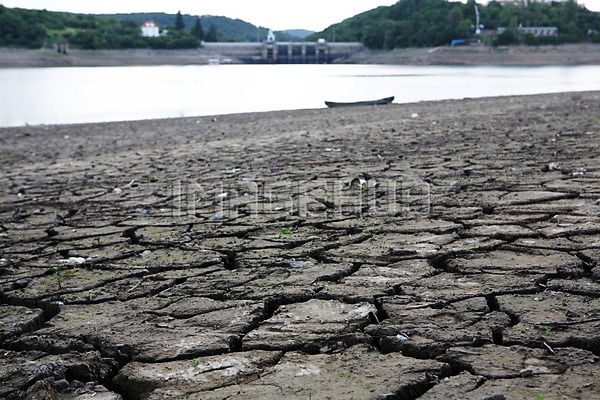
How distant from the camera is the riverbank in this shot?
2416 inches

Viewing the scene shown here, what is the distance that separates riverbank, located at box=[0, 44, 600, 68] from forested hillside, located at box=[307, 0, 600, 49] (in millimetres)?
3171

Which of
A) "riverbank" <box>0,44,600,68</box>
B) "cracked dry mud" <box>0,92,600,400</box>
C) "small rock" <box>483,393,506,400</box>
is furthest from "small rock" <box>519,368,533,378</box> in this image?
"riverbank" <box>0,44,600,68</box>

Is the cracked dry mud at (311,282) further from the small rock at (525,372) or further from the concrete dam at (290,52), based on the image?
the concrete dam at (290,52)

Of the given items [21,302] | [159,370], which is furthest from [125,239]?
[159,370]

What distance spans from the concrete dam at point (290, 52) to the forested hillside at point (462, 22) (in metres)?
3.79

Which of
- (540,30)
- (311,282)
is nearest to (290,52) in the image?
(540,30)

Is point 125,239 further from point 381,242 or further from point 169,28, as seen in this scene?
point 169,28

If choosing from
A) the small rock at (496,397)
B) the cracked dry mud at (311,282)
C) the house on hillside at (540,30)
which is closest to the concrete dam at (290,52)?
the house on hillside at (540,30)

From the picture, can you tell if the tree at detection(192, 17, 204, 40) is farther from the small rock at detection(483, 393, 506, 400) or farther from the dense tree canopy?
the small rock at detection(483, 393, 506, 400)

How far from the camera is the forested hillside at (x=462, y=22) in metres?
72.4

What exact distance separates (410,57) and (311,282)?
2835 inches

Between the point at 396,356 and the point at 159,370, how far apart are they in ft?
2.35

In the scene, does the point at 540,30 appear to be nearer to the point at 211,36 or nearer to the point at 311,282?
the point at 211,36

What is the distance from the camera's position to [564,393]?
1.52m
